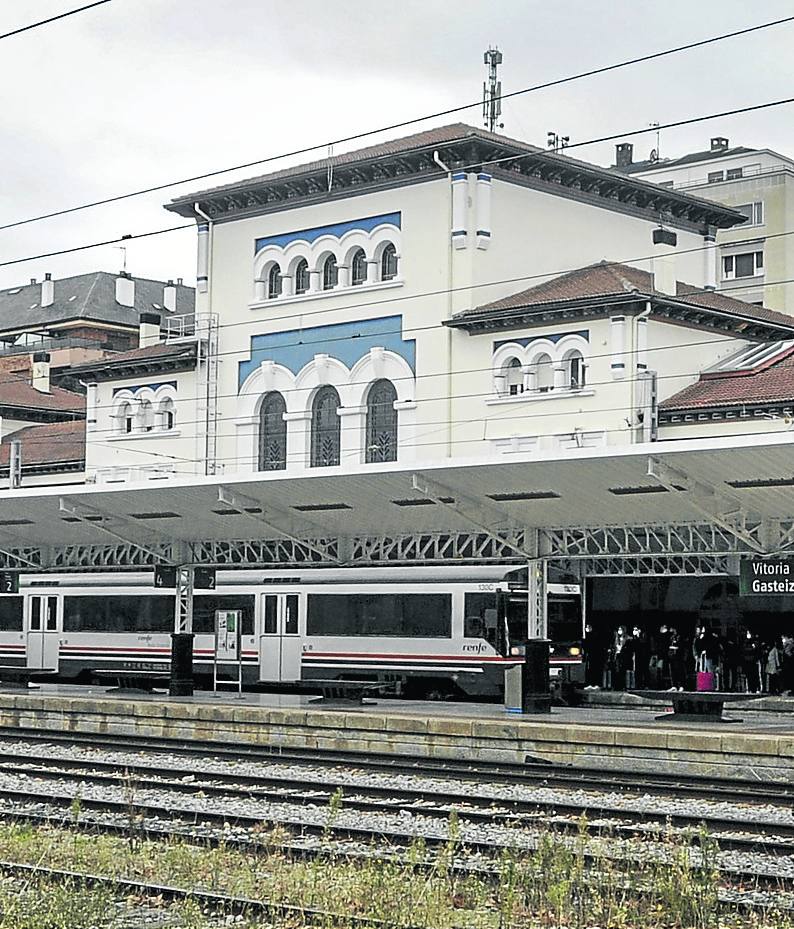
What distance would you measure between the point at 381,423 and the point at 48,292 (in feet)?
157

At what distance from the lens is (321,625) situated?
32.4 metres

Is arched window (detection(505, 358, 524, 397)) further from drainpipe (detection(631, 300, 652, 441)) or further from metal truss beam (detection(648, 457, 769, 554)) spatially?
metal truss beam (detection(648, 457, 769, 554))

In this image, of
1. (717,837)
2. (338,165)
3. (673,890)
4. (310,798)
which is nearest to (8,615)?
(338,165)

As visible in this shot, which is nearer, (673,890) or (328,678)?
(673,890)

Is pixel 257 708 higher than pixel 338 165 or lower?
lower

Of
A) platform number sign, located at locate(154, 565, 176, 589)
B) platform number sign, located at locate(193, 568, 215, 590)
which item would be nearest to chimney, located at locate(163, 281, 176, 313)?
platform number sign, located at locate(193, 568, 215, 590)

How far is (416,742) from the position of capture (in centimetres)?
2359

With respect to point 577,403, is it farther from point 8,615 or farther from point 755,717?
point 8,615

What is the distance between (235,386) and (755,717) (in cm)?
1986

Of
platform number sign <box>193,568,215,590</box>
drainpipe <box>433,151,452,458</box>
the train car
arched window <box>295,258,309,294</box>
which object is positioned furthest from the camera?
arched window <box>295,258,309,294</box>

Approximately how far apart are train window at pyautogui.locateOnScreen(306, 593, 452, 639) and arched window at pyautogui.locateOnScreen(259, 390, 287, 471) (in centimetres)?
1042

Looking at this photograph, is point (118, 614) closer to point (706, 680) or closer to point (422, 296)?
point (422, 296)

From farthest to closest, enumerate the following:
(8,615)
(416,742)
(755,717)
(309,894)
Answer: (8,615) → (755,717) → (416,742) → (309,894)

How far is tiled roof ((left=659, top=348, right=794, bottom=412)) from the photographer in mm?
34906
